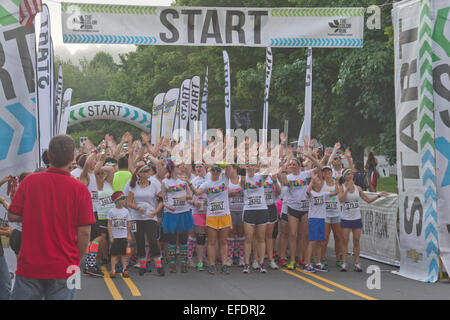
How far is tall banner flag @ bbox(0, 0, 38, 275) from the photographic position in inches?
337

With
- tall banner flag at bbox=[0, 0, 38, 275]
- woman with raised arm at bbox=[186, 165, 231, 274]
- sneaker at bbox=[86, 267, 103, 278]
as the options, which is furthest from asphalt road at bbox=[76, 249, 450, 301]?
tall banner flag at bbox=[0, 0, 38, 275]

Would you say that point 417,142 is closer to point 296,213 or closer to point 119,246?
point 296,213

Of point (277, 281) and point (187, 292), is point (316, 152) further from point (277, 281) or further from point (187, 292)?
point (187, 292)

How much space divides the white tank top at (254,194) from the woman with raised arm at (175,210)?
105cm

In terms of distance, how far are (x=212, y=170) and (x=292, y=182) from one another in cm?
173

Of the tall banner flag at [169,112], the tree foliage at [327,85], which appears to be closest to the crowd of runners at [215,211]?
the tree foliage at [327,85]

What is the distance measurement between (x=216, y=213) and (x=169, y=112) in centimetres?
1337

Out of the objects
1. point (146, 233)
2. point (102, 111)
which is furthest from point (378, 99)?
point (102, 111)

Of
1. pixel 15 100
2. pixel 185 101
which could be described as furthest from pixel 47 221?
pixel 185 101

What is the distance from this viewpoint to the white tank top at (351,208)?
12.6 metres

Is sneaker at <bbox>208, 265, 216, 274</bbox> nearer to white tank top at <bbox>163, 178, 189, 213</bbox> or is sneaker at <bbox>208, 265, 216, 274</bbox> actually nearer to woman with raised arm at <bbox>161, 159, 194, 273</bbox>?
woman with raised arm at <bbox>161, 159, 194, 273</bbox>

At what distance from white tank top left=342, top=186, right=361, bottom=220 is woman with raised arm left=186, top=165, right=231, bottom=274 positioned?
7.10 feet

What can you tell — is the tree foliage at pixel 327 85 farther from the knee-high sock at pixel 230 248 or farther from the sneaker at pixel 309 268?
the sneaker at pixel 309 268
